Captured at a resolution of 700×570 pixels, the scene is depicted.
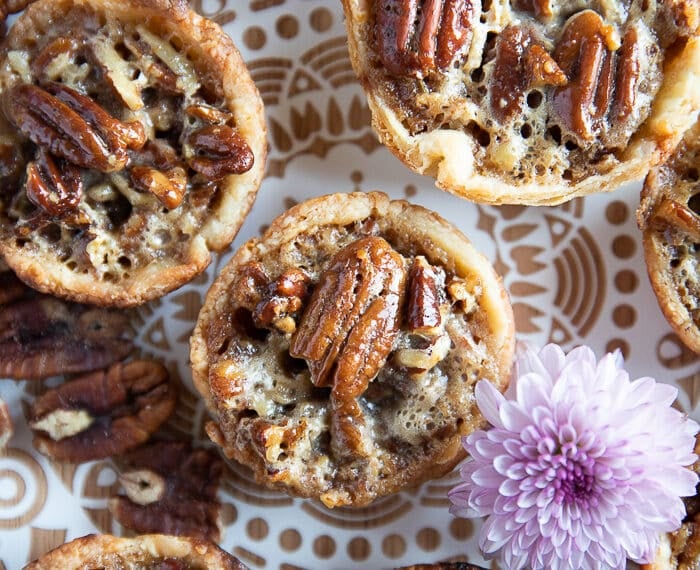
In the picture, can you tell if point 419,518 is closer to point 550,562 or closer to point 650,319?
point 550,562

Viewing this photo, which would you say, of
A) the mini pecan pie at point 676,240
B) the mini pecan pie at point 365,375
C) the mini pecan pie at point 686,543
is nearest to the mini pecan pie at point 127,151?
the mini pecan pie at point 365,375

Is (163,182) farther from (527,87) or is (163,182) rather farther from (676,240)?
(676,240)

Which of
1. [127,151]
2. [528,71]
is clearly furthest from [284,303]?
[528,71]

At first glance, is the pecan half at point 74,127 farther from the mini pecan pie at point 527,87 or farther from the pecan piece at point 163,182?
the mini pecan pie at point 527,87

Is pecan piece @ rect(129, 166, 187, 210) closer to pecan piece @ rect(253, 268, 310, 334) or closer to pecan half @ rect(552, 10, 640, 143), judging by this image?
pecan piece @ rect(253, 268, 310, 334)

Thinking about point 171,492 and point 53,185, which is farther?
point 171,492

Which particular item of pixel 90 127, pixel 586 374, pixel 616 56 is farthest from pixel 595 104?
pixel 90 127

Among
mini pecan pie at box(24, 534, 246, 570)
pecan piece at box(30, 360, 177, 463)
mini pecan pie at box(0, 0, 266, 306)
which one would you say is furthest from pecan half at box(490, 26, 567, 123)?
mini pecan pie at box(24, 534, 246, 570)
